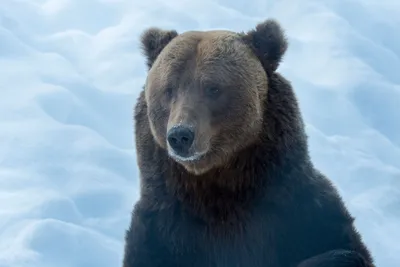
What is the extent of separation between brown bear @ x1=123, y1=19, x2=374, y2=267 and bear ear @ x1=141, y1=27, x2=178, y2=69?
0.4 inches

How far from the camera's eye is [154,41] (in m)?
4.58

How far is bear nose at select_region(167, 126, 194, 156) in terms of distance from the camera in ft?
13.0

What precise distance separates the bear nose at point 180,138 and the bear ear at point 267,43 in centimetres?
61

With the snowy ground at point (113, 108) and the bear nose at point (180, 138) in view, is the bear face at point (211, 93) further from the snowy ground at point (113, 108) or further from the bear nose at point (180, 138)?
the snowy ground at point (113, 108)

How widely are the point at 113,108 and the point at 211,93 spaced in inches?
181

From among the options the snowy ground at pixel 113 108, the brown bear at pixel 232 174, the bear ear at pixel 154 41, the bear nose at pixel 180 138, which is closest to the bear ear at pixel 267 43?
the brown bear at pixel 232 174

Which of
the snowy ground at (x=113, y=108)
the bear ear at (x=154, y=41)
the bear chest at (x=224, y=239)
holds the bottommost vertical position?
the bear chest at (x=224, y=239)

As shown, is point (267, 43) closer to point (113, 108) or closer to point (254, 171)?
point (254, 171)

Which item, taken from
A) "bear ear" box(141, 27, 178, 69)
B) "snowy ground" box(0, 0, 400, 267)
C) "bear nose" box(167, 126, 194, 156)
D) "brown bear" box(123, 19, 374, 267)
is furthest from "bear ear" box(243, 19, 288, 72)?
"snowy ground" box(0, 0, 400, 267)

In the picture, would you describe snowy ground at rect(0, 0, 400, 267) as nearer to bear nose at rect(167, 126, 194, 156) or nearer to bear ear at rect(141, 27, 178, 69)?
bear ear at rect(141, 27, 178, 69)

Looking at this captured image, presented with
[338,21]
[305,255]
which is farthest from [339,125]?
[305,255]

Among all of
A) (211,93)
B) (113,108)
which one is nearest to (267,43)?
(211,93)

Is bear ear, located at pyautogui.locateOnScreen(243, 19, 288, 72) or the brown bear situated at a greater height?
bear ear, located at pyautogui.locateOnScreen(243, 19, 288, 72)

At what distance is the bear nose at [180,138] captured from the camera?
3.96 meters
